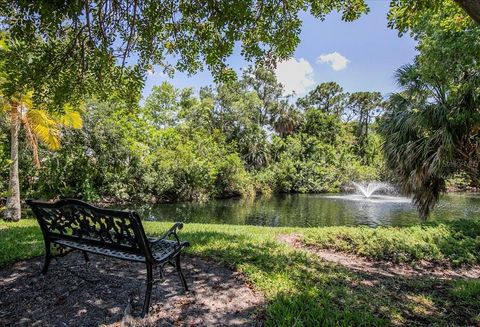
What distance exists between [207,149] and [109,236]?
2251cm

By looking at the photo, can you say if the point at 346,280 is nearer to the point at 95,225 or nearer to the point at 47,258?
the point at 95,225

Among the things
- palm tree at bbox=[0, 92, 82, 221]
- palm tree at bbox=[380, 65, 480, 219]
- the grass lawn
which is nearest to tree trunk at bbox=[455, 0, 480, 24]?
the grass lawn

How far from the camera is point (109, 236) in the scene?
3545 mm

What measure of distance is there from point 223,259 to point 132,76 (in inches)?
139

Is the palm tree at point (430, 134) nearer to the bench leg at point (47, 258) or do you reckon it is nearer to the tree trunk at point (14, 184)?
the bench leg at point (47, 258)

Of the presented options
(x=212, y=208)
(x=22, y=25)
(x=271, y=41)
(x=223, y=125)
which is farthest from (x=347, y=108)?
(x=22, y=25)

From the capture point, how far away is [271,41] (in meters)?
6.04

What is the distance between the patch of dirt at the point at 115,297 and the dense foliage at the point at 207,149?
3127 mm

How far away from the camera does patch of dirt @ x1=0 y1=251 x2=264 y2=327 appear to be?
3.06 meters

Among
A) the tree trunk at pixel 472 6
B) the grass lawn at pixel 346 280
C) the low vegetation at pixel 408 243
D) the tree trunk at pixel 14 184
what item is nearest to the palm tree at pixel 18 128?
the tree trunk at pixel 14 184

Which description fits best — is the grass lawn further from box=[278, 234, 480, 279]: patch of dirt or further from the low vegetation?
box=[278, 234, 480, 279]: patch of dirt

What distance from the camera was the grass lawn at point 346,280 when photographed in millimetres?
3223

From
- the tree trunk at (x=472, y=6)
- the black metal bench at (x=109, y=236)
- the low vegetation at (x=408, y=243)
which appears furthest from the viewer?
the low vegetation at (x=408, y=243)

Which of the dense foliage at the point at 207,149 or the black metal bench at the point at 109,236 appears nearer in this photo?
the black metal bench at the point at 109,236
